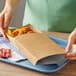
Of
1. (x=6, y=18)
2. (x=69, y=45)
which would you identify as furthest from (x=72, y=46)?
(x=6, y=18)

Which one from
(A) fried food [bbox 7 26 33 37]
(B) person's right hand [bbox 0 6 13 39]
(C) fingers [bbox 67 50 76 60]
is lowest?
(C) fingers [bbox 67 50 76 60]

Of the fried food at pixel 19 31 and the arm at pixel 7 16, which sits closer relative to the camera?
the fried food at pixel 19 31

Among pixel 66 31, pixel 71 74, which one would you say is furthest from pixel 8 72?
pixel 66 31

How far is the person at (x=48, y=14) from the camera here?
107 cm

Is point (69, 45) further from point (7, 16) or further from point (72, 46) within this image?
point (7, 16)

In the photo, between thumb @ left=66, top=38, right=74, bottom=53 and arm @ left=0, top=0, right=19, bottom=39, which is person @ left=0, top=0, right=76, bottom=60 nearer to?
arm @ left=0, top=0, right=19, bottom=39

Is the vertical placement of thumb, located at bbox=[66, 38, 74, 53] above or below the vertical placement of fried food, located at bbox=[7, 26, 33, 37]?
below

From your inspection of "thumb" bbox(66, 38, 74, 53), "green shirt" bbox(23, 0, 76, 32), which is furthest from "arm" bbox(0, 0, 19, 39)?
"thumb" bbox(66, 38, 74, 53)

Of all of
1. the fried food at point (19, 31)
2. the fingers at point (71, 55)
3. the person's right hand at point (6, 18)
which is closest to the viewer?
the fingers at point (71, 55)

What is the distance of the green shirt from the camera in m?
1.09

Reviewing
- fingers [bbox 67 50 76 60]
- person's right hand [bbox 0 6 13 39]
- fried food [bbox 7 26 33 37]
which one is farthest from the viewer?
person's right hand [bbox 0 6 13 39]

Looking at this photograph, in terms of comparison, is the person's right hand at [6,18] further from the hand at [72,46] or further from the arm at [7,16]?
the hand at [72,46]

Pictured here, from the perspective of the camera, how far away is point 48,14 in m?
1.13

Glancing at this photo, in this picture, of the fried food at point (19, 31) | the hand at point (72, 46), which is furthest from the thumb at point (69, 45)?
the fried food at point (19, 31)
